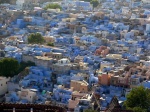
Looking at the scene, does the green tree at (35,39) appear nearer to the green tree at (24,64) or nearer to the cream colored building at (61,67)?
the green tree at (24,64)

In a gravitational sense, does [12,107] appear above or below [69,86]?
above

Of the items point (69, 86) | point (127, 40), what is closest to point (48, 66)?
point (69, 86)

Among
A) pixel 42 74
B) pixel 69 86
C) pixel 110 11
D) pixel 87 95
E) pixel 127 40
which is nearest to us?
pixel 87 95

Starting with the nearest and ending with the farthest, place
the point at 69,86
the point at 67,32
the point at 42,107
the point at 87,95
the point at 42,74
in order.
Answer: the point at 42,107 → the point at 87,95 → the point at 69,86 → the point at 42,74 → the point at 67,32

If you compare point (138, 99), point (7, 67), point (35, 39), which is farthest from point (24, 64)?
point (138, 99)

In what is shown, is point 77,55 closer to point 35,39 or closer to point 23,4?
point 35,39

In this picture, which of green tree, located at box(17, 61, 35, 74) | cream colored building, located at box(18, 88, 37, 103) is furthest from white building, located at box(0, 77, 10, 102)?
green tree, located at box(17, 61, 35, 74)

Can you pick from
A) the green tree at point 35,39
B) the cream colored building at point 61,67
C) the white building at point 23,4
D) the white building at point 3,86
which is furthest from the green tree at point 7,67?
the white building at point 23,4

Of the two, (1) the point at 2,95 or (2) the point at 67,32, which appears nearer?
(1) the point at 2,95

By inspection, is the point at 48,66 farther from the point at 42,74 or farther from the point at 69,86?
the point at 69,86
